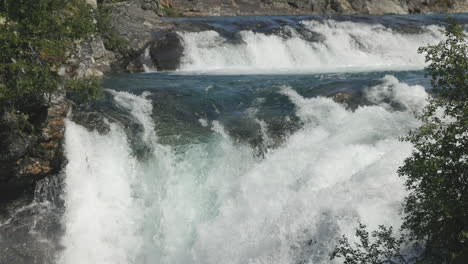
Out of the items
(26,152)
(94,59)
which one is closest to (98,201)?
(26,152)

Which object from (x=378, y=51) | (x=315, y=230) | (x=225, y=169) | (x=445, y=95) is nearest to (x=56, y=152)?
(x=225, y=169)

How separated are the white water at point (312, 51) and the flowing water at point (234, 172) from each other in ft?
21.4

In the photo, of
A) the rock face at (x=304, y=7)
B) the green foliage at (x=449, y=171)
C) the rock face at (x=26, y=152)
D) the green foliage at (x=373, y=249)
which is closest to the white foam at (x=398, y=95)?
the green foliage at (x=373, y=249)

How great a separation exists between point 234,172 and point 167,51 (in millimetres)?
11557

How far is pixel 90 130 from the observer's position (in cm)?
1145

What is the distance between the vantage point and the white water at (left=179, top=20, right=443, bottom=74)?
22328 mm

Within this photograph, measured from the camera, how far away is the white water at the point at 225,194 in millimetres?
9117

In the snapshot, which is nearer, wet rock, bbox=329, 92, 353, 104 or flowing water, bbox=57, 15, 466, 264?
flowing water, bbox=57, 15, 466, 264

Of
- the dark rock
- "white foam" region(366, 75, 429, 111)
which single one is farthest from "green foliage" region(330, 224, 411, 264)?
the dark rock

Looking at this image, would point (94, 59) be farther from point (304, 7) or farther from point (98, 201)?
point (304, 7)

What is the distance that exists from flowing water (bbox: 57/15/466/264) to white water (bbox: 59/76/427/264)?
0.07 feet

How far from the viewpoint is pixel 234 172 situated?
37.8 ft

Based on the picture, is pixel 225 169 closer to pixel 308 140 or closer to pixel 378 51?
pixel 308 140

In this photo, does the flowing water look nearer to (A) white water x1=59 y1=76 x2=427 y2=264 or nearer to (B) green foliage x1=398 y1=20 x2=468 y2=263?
(A) white water x1=59 y1=76 x2=427 y2=264
